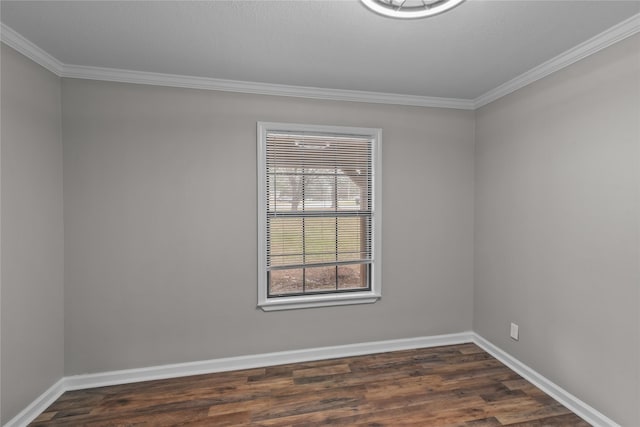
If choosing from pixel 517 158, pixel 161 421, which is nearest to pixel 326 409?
pixel 161 421

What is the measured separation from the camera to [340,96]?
2902 mm

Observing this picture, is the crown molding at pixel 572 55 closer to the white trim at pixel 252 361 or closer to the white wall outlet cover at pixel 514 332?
the white wall outlet cover at pixel 514 332

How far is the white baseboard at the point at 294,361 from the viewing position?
6.98ft

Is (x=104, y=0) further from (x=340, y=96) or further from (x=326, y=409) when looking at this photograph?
(x=326, y=409)

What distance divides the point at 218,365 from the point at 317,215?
1.55 meters

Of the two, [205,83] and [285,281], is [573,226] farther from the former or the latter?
[205,83]

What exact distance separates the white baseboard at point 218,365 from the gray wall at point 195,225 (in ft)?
0.19

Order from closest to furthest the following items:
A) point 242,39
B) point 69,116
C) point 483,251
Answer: point 242,39 < point 69,116 < point 483,251

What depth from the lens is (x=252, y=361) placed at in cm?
277

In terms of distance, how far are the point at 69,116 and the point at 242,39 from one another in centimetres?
153

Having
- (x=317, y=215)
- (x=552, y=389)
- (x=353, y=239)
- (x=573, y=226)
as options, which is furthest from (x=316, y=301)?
(x=573, y=226)

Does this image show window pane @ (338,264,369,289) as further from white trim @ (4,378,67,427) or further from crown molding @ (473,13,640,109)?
white trim @ (4,378,67,427)

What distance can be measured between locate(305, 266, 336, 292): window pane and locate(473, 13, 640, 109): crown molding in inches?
86.8

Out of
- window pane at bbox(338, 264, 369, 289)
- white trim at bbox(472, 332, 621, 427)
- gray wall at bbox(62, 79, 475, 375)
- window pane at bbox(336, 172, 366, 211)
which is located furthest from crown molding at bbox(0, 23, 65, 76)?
white trim at bbox(472, 332, 621, 427)
